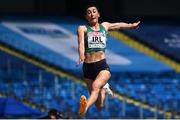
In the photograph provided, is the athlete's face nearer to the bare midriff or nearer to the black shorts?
the bare midriff

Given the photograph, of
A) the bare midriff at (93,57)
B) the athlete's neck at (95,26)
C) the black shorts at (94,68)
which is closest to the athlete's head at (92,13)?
the athlete's neck at (95,26)

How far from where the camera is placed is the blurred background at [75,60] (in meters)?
18.8

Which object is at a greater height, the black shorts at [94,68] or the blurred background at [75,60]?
the black shorts at [94,68]

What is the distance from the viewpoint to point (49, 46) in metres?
20.4

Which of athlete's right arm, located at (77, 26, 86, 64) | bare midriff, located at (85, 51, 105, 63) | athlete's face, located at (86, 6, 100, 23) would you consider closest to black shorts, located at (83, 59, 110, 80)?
bare midriff, located at (85, 51, 105, 63)

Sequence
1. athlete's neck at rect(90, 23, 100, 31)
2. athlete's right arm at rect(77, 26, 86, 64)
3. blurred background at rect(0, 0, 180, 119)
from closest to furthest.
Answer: athlete's right arm at rect(77, 26, 86, 64) < athlete's neck at rect(90, 23, 100, 31) < blurred background at rect(0, 0, 180, 119)

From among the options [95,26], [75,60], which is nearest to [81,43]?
[95,26]

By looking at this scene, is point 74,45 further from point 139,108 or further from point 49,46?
point 139,108

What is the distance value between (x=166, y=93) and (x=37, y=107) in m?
3.92

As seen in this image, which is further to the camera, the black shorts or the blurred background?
the blurred background

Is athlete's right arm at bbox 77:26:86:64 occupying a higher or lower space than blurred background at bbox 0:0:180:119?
higher

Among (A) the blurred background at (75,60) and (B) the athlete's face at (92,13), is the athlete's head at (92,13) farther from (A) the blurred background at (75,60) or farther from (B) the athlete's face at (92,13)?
(A) the blurred background at (75,60)

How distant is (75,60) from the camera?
790 inches

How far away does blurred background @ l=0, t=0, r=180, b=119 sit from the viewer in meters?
18.8
